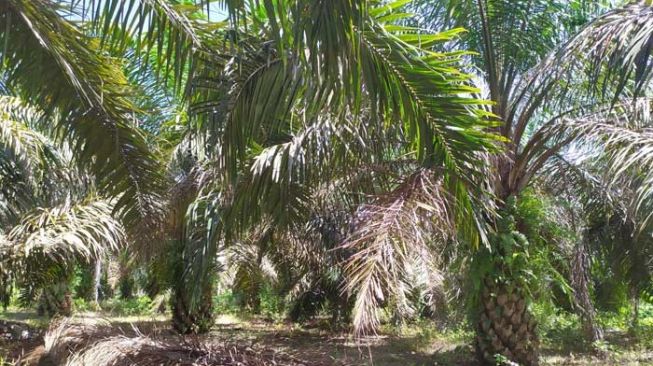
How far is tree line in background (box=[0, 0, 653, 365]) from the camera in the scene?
4027 mm

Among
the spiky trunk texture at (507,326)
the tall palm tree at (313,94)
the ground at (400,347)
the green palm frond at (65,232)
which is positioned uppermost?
the tall palm tree at (313,94)

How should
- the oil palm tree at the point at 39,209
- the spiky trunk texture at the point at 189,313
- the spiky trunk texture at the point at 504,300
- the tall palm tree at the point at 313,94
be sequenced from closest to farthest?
the tall palm tree at the point at 313,94, the spiky trunk texture at the point at 504,300, the oil palm tree at the point at 39,209, the spiky trunk texture at the point at 189,313

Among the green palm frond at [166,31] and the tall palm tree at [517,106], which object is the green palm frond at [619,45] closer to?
the tall palm tree at [517,106]

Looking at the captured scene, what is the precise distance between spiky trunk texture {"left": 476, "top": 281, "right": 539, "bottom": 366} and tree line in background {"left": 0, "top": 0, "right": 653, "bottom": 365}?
22 mm

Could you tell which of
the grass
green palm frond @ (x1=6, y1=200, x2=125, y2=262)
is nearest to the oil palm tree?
green palm frond @ (x1=6, y1=200, x2=125, y2=262)

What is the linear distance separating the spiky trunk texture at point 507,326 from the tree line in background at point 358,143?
2cm

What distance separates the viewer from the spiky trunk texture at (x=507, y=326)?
6.68 meters

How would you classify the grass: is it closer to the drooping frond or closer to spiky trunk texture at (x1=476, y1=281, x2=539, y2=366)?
spiky trunk texture at (x1=476, y1=281, x2=539, y2=366)

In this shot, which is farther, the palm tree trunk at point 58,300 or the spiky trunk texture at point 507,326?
the palm tree trunk at point 58,300

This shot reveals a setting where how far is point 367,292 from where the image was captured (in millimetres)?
3617

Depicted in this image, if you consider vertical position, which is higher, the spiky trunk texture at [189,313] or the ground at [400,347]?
the spiky trunk texture at [189,313]

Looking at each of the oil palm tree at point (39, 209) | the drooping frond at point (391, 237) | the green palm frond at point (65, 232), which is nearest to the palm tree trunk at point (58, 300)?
the oil palm tree at point (39, 209)

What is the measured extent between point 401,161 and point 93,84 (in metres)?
2.83

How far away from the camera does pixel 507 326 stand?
6.77 metres
